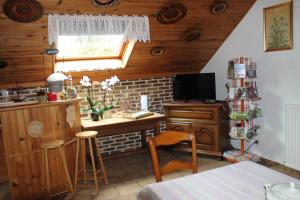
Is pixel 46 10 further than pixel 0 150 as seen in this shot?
No

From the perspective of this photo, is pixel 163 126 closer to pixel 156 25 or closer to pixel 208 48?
pixel 208 48

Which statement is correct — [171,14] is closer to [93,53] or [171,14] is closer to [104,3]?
[104,3]

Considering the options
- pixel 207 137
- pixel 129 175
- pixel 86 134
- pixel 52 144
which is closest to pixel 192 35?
pixel 207 137

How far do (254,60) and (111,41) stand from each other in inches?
83.8

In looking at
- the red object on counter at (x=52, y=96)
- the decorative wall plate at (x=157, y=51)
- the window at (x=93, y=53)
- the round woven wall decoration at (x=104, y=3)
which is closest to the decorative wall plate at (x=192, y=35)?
the decorative wall plate at (x=157, y=51)

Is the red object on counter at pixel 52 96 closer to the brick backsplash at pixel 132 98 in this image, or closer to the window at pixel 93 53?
the window at pixel 93 53

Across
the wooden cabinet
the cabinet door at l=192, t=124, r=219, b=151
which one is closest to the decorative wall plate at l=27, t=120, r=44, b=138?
the wooden cabinet

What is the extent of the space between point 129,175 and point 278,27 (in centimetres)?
273

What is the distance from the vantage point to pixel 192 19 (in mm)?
3516

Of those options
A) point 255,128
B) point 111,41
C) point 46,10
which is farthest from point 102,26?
point 255,128

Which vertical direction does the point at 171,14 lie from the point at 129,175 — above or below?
above

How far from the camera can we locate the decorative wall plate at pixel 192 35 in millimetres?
3804

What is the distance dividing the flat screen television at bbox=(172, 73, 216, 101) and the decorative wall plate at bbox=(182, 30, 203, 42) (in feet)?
2.03

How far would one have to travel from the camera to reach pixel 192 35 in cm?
387
